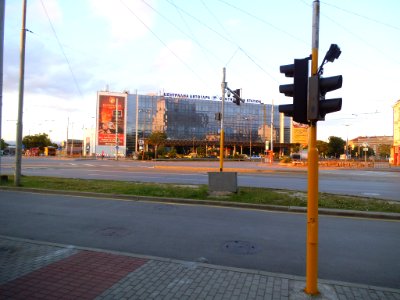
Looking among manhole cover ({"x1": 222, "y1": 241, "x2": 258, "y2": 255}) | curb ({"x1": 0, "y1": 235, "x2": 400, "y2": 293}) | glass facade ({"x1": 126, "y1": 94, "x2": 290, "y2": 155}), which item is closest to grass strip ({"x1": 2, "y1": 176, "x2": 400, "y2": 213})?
manhole cover ({"x1": 222, "y1": 241, "x2": 258, "y2": 255})

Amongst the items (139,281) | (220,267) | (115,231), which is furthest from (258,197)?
(139,281)

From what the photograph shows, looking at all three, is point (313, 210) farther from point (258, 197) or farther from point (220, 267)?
point (258, 197)

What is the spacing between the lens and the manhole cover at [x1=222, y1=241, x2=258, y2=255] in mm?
6305

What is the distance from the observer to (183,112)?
120m

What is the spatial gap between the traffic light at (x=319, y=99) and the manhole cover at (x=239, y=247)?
9.75 feet

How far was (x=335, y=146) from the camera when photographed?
121 meters

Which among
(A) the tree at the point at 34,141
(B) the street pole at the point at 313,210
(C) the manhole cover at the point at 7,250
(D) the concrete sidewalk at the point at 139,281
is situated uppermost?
(A) the tree at the point at 34,141

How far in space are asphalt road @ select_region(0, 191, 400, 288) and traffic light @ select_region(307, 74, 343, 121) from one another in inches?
98.5

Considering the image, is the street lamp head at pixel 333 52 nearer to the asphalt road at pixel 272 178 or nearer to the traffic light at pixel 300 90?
the traffic light at pixel 300 90

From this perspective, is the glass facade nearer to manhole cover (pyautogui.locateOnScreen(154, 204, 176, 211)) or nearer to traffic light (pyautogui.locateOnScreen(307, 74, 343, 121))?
manhole cover (pyautogui.locateOnScreen(154, 204, 176, 211))

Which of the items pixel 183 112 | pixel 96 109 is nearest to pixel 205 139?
pixel 183 112

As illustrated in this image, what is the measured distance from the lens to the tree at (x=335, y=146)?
119625 mm

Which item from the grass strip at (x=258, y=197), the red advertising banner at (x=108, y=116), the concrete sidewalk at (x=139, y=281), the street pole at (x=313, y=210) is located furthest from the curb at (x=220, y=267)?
the red advertising banner at (x=108, y=116)

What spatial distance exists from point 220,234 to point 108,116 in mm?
98135
